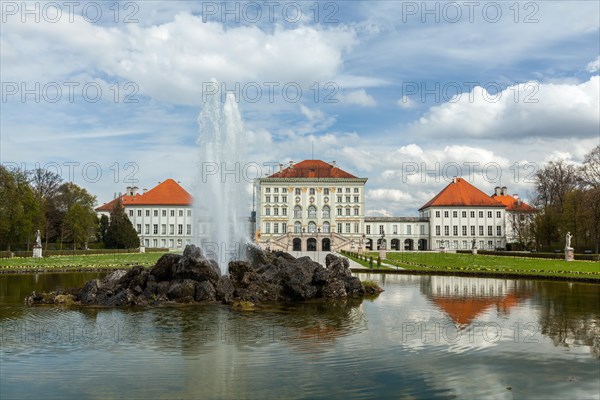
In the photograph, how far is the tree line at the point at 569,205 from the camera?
169 ft

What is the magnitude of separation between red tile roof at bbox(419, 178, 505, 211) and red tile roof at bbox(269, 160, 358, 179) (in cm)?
1549

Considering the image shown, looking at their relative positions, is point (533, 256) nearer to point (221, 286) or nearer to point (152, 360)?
point (221, 286)

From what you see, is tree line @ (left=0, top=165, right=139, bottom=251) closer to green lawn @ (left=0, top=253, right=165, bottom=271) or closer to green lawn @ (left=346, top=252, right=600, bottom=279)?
green lawn @ (left=0, top=253, right=165, bottom=271)

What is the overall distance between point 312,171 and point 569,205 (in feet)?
158

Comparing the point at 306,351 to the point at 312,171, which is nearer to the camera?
the point at 306,351

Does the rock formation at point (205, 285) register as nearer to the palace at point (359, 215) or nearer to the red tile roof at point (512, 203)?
the palace at point (359, 215)

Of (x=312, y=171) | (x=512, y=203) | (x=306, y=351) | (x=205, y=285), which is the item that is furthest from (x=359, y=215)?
(x=306, y=351)

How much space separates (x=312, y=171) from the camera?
9688 centimetres

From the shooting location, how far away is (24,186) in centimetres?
5738

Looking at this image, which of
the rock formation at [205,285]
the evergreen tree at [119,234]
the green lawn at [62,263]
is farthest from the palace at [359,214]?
the rock formation at [205,285]

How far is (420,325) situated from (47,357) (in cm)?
849

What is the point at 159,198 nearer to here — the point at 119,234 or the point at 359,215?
the point at 119,234

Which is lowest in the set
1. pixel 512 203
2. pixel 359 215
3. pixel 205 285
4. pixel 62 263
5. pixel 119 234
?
pixel 62 263

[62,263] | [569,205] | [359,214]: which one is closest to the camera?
[62,263]
